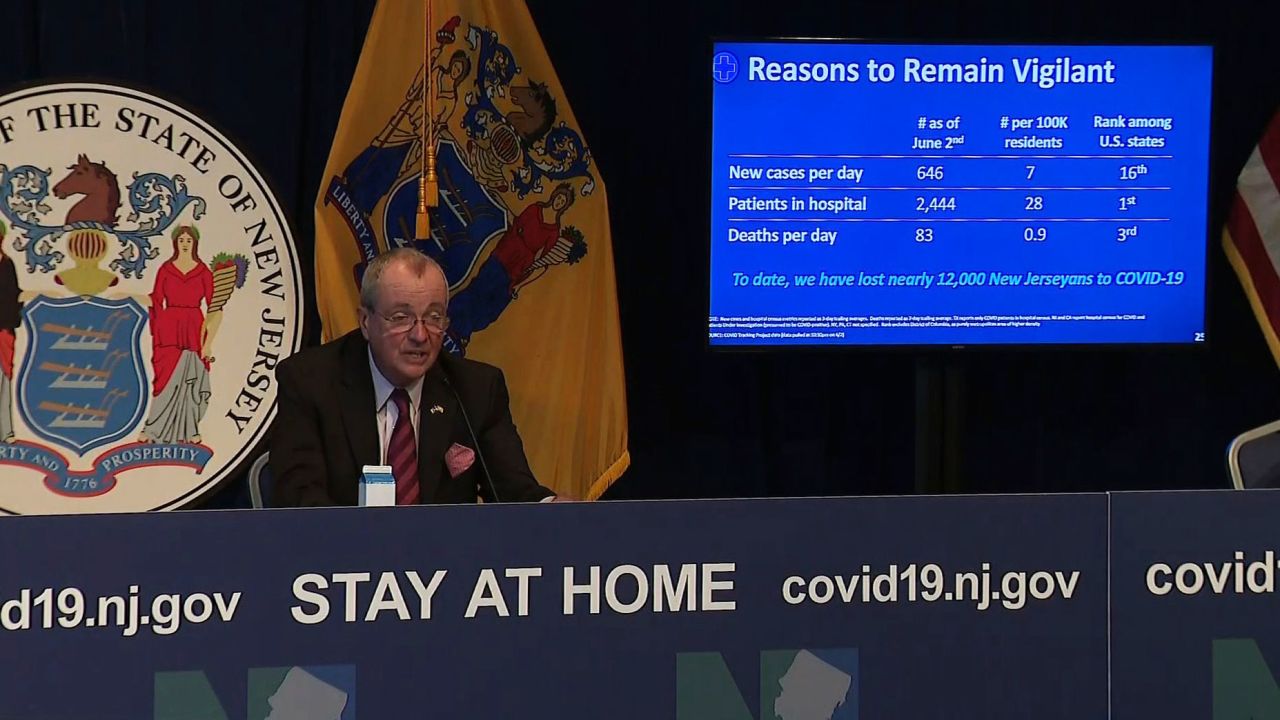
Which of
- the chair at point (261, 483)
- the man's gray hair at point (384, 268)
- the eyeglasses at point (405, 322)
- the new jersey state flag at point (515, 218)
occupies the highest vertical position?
the new jersey state flag at point (515, 218)

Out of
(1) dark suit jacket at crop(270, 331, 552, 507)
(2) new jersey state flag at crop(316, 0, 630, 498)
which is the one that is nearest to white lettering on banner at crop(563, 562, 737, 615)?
(1) dark suit jacket at crop(270, 331, 552, 507)

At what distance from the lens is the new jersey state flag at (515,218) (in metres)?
4.13

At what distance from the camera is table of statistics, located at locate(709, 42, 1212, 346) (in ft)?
13.6

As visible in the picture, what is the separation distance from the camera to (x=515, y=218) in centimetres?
423

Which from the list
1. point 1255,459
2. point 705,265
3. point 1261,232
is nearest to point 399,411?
point 705,265

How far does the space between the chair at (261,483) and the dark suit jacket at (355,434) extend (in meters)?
0.16

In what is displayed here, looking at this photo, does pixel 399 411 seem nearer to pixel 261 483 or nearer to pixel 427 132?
pixel 261 483

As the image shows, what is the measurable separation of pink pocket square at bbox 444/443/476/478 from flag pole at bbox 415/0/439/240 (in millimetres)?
1071

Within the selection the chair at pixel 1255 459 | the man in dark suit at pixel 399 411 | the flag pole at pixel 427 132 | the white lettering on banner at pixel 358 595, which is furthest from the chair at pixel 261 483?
the chair at pixel 1255 459

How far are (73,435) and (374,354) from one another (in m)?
1.27

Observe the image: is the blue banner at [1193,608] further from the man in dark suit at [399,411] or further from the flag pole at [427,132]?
the flag pole at [427,132]

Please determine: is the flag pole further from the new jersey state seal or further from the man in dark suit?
the man in dark suit

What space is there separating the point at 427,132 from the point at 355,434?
131 centimetres

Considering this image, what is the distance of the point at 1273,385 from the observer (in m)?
4.64
